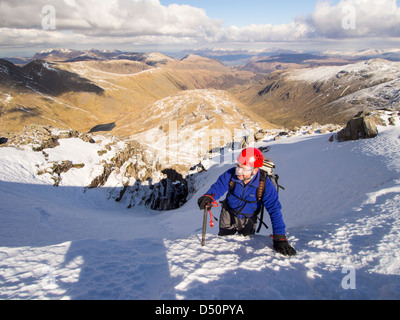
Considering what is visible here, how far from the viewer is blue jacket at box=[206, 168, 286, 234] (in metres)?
6.66

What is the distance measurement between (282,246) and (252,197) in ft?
5.64

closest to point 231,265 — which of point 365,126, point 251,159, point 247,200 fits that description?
point 247,200

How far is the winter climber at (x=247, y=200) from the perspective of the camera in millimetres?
6591

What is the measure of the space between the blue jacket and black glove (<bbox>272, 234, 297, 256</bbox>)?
7.0 inches

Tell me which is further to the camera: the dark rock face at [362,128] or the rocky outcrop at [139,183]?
the rocky outcrop at [139,183]

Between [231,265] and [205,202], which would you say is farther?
[205,202]

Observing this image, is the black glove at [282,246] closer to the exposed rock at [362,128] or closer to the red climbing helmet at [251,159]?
the red climbing helmet at [251,159]

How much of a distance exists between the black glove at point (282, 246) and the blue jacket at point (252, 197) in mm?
179

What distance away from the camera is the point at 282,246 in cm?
652

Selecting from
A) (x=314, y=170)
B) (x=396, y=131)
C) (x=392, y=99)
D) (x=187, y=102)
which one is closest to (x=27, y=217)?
(x=314, y=170)

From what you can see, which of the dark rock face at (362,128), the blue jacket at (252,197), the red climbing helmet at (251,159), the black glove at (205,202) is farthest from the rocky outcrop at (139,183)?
the red climbing helmet at (251,159)

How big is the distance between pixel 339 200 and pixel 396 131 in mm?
12895

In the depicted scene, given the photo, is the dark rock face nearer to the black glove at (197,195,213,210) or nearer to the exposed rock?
the exposed rock

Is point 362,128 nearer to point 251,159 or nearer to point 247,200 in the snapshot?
point 247,200
